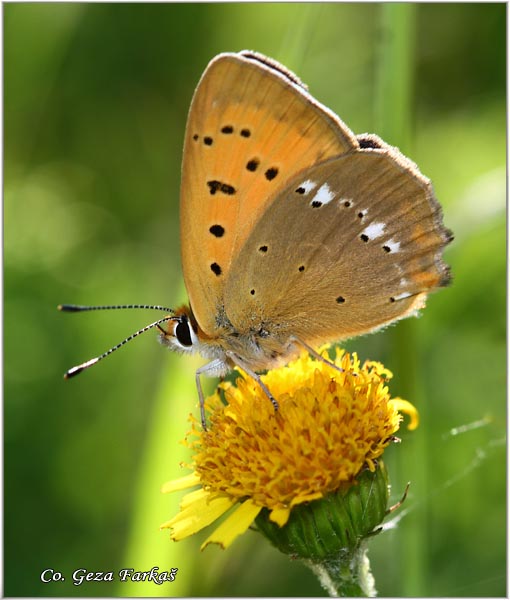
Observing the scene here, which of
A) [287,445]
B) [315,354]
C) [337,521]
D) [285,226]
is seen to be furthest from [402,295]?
[337,521]

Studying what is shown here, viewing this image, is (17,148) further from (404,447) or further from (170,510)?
(404,447)

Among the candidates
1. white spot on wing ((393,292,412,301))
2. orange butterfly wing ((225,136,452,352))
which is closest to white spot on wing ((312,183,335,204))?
orange butterfly wing ((225,136,452,352))

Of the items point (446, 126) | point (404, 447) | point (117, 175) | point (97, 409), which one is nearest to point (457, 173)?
point (446, 126)

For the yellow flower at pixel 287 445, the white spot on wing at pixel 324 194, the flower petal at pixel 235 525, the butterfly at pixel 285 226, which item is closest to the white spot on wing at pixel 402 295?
the butterfly at pixel 285 226

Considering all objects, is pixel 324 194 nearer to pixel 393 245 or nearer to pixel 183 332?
pixel 393 245

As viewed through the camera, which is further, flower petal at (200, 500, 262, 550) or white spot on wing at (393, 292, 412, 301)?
white spot on wing at (393, 292, 412, 301)

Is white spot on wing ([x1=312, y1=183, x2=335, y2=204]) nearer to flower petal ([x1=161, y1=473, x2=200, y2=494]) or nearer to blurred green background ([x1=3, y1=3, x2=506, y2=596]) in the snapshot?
blurred green background ([x1=3, y1=3, x2=506, y2=596])
